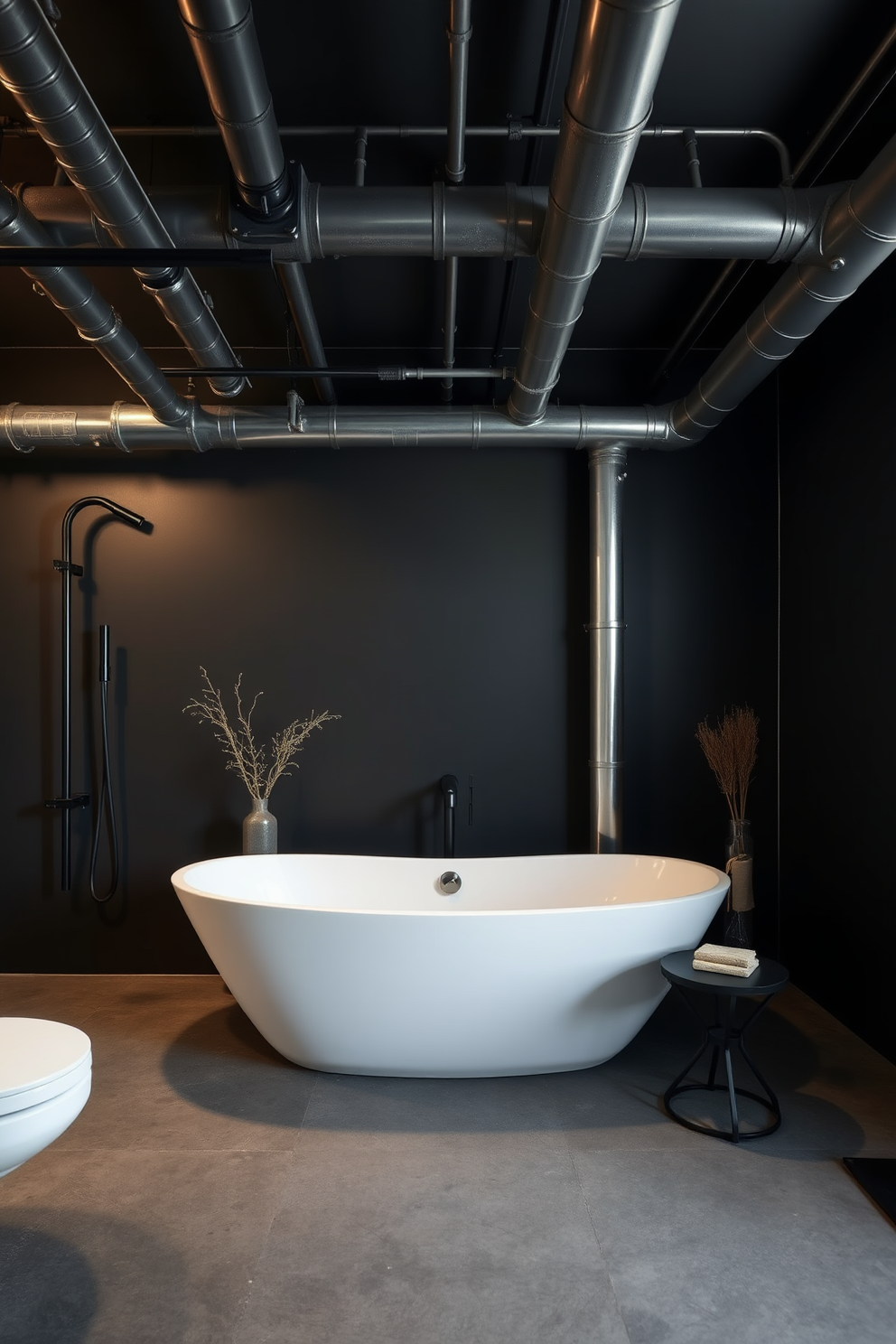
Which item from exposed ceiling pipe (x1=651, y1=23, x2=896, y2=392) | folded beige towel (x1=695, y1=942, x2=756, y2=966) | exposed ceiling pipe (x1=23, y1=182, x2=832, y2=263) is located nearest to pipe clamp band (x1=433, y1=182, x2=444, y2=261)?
→ exposed ceiling pipe (x1=23, y1=182, x2=832, y2=263)

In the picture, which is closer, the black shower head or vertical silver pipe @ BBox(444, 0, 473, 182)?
vertical silver pipe @ BBox(444, 0, 473, 182)

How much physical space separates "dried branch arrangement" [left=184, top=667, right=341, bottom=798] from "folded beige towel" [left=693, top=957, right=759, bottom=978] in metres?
2.23

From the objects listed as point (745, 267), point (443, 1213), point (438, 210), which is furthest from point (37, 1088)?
point (745, 267)

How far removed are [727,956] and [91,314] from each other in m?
2.98

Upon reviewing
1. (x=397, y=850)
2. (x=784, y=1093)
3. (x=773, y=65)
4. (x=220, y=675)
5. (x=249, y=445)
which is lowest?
(x=784, y=1093)

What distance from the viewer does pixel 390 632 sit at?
4496 millimetres

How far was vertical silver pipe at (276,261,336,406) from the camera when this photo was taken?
3008mm

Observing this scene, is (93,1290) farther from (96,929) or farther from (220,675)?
(220,675)

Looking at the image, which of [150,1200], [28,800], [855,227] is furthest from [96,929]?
[855,227]

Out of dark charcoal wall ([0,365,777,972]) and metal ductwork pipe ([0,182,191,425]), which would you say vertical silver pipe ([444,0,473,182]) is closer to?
metal ductwork pipe ([0,182,191,425])

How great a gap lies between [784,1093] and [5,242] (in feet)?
11.6

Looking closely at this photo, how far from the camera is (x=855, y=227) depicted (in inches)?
97.7

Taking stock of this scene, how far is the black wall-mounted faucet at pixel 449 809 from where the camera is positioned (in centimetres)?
409

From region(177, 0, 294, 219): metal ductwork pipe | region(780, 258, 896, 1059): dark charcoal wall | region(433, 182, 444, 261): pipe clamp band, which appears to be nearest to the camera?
region(177, 0, 294, 219): metal ductwork pipe
